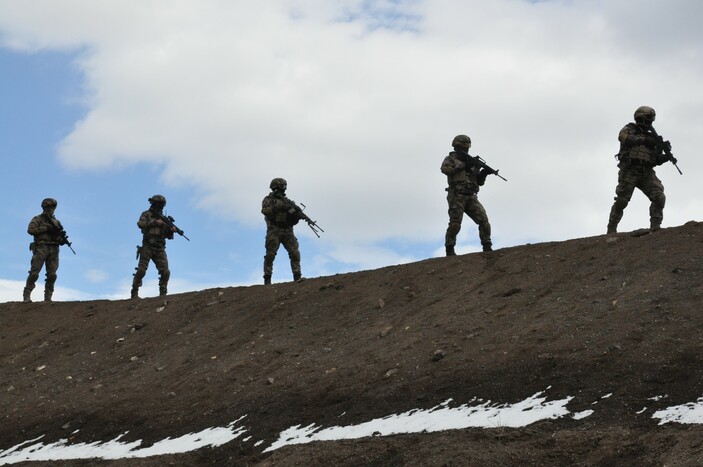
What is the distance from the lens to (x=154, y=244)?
25.8 m

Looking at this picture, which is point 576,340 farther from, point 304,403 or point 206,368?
point 206,368

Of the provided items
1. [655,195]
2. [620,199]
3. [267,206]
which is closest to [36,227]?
[267,206]

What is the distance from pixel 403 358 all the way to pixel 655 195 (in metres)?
7.12

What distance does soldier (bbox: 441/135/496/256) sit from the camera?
2155 centimetres

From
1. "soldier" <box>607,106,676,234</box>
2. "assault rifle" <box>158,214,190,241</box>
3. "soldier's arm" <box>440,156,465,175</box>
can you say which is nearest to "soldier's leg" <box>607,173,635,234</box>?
"soldier" <box>607,106,676,234</box>

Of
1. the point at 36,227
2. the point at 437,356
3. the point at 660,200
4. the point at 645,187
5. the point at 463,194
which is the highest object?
the point at 36,227

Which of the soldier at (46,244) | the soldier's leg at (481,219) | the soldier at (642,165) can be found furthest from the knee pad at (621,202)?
the soldier at (46,244)

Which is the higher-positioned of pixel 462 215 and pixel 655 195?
pixel 462 215

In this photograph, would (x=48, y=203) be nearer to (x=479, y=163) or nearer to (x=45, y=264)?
(x=45, y=264)

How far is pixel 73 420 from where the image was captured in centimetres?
1705

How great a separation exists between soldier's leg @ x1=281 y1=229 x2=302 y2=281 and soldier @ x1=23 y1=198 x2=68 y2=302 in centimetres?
640

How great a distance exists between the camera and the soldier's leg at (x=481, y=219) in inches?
851

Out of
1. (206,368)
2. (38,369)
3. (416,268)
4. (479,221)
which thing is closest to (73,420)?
(206,368)

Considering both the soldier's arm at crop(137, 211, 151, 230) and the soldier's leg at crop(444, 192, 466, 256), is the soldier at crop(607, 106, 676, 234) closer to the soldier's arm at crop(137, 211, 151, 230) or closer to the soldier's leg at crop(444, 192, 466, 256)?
the soldier's leg at crop(444, 192, 466, 256)
